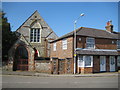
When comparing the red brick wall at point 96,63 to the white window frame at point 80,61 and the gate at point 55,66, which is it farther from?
the gate at point 55,66

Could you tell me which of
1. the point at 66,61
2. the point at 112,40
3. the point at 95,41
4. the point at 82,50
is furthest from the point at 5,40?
the point at 112,40

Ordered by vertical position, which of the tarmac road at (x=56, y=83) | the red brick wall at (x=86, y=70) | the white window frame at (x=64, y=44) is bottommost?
the red brick wall at (x=86, y=70)

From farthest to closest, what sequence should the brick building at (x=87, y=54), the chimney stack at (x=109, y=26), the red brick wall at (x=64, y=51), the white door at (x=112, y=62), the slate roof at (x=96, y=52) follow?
the chimney stack at (x=109, y=26) < the white door at (x=112, y=62) < the red brick wall at (x=64, y=51) < the slate roof at (x=96, y=52) < the brick building at (x=87, y=54)

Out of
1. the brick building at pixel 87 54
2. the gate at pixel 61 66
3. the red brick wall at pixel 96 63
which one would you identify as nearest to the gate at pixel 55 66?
the brick building at pixel 87 54

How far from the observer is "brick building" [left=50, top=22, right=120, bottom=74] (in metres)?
20.0

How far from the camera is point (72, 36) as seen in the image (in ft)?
68.8

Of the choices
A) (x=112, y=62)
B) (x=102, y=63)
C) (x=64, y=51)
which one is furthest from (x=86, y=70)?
(x=112, y=62)

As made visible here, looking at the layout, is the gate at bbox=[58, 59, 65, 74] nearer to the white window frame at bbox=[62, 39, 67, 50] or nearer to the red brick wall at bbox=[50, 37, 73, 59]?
the red brick wall at bbox=[50, 37, 73, 59]

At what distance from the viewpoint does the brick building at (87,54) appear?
19953 millimetres

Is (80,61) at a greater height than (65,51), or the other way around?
(65,51)

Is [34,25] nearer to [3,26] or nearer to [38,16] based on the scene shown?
[38,16]

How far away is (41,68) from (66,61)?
12.7 feet

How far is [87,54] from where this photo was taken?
20.1 metres

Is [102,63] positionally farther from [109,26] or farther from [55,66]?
[109,26]
